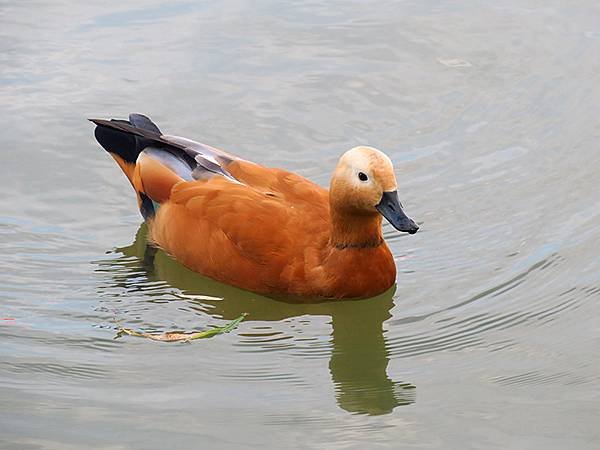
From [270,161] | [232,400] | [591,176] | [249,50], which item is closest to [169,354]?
[232,400]

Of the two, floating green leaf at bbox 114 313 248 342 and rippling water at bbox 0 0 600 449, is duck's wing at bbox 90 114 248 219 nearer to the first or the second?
rippling water at bbox 0 0 600 449

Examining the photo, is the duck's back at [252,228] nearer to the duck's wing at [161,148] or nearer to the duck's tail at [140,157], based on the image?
the duck's wing at [161,148]

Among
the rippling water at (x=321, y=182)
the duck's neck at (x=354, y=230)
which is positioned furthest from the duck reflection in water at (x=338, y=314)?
the duck's neck at (x=354, y=230)

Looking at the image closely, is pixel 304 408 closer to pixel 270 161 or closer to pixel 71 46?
pixel 270 161

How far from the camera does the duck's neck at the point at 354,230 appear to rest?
25.6 feet

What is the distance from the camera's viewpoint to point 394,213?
7449mm

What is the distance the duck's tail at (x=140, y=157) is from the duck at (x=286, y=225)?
13 centimetres

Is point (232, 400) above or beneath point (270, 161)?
beneath

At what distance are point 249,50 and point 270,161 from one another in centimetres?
185

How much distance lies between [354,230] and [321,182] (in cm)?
168

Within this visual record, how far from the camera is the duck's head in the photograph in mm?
7482

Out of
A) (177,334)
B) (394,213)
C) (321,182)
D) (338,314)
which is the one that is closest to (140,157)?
(321,182)

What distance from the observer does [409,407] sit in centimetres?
655

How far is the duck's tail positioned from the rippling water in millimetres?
302
